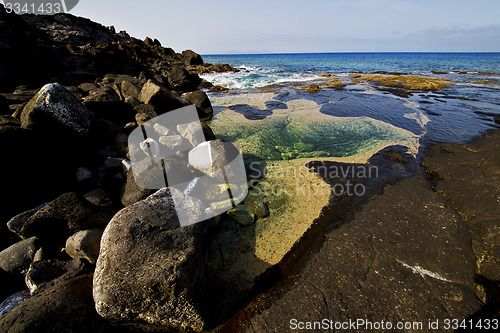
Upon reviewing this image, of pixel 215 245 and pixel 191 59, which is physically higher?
pixel 191 59

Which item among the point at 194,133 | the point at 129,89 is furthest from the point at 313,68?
the point at 194,133

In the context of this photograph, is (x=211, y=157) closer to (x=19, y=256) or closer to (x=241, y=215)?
(x=241, y=215)

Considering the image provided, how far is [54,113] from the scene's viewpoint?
407 centimetres

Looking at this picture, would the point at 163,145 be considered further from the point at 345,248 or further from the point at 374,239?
the point at 374,239

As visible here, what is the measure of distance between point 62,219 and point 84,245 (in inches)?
30.1

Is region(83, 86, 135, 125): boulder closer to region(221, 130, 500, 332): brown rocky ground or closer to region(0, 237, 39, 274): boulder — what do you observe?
region(0, 237, 39, 274): boulder

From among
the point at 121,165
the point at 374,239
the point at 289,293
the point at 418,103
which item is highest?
the point at 418,103

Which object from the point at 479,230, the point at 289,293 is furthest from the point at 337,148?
the point at 289,293

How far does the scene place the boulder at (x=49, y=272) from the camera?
2.44 meters

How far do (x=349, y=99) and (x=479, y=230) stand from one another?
461 inches

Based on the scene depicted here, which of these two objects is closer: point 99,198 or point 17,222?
point 17,222

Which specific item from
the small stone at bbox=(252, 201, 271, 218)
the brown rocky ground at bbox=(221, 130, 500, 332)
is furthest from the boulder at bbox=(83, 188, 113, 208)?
the brown rocky ground at bbox=(221, 130, 500, 332)

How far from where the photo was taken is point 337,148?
6734 mm

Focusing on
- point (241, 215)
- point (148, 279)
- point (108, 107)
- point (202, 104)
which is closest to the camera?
point (148, 279)
